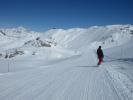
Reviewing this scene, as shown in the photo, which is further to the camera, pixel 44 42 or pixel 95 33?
pixel 95 33

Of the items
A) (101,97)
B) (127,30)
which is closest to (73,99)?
(101,97)

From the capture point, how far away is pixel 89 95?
663 centimetres

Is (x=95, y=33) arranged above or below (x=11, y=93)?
above

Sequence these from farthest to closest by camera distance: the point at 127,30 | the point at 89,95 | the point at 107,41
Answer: the point at 127,30 < the point at 107,41 < the point at 89,95


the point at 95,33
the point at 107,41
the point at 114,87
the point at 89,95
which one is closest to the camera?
the point at 89,95

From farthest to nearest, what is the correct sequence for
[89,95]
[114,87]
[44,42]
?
[44,42] < [114,87] < [89,95]

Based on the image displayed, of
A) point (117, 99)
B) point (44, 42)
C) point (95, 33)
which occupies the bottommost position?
point (117, 99)

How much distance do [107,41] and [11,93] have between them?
11405 cm

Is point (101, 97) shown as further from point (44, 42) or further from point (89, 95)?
point (44, 42)

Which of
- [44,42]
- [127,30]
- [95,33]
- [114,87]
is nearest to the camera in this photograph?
[114,87]

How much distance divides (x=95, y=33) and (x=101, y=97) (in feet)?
489

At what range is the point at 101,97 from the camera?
251 inches

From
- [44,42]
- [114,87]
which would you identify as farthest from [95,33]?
[114,87]

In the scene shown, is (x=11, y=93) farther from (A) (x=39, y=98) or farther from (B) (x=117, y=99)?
(B) (x=117, y=99)
